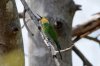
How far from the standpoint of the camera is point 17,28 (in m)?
0.81

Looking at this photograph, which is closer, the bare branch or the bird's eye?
the bird's eye

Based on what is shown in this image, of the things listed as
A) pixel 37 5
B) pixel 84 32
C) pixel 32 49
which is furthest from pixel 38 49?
pixel 84 32

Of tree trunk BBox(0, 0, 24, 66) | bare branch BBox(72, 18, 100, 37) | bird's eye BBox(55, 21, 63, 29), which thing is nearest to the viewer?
tree trunk BBox(0, 0, 24, 66)

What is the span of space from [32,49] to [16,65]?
0.23 m

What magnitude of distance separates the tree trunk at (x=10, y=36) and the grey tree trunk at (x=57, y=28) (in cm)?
16

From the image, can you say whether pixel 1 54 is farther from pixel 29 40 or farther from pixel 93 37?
pixel 93 37

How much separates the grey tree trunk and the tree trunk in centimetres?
16

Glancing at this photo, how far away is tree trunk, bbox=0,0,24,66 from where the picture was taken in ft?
2.60

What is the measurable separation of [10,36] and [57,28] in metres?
0.17

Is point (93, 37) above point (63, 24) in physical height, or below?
below

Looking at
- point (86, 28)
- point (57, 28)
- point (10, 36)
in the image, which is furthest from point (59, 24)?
point (86, 28)

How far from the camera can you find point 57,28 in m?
0.94

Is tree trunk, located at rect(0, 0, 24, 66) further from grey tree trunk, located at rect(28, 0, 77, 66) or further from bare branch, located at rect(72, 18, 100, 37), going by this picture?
bare branch, located at rect(72, 18, 100, 37)

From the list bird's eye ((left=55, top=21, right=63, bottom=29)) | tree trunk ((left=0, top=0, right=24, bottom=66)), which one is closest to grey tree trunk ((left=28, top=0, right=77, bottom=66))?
bird's eye ((left=55, top=21, right=63, bottom=29))
